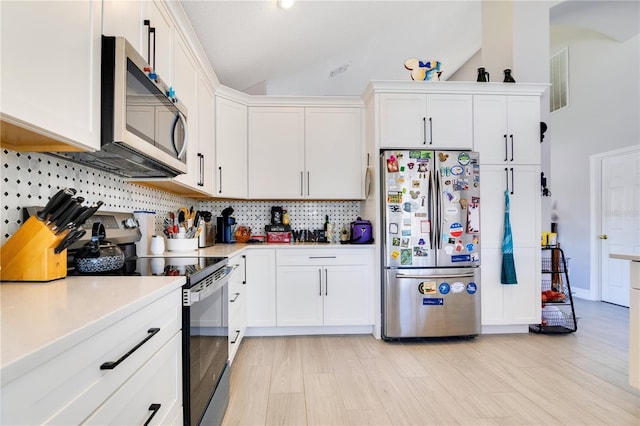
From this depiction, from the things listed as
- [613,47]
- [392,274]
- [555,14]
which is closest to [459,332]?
[392,274]

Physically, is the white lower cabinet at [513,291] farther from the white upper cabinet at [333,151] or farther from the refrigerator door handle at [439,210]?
the white upper cabinet at [333,151]

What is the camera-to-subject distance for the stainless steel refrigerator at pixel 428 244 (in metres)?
2.93

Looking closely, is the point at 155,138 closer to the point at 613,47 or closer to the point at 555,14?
the point at 555,14

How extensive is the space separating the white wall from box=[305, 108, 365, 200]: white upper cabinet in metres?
3.65

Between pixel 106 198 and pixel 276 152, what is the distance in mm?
1780

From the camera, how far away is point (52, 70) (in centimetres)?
100

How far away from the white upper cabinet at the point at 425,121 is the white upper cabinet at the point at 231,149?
4.58 feet

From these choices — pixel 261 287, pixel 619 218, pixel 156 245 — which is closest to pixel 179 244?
pixel 156 245

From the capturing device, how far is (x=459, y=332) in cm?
296

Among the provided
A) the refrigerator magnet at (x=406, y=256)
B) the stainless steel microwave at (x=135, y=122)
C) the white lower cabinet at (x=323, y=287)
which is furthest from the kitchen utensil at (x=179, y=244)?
the refrigerator magnet at (x=406, y=256)

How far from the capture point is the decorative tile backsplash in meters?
1.26

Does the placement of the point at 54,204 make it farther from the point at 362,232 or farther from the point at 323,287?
the point at 362,232

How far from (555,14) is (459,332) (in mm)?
4006

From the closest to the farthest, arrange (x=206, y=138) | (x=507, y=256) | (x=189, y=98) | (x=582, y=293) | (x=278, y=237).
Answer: (x=189, y=98), (x=206, y=138), (x=507, y=256), (x=278, y=237), (x=582, y=293)
